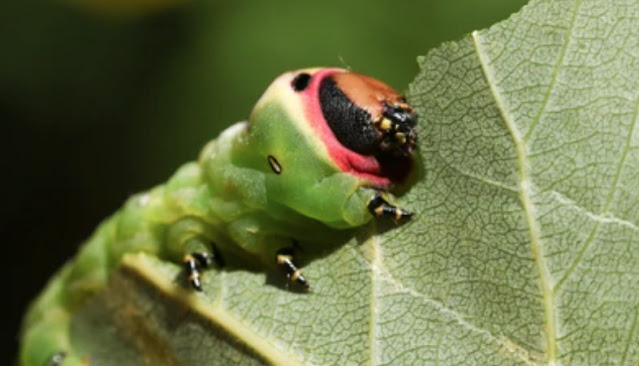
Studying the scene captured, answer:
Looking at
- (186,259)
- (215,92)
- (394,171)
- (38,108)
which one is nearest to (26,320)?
(186,259)

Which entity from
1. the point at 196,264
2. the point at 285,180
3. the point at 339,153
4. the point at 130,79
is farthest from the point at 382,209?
the point at 130,79

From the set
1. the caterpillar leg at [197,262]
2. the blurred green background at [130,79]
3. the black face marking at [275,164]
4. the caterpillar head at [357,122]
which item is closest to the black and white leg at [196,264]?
the caterpillar leg at [197,262]

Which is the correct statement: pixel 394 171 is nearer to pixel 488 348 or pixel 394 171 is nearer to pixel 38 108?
pixel 488 348

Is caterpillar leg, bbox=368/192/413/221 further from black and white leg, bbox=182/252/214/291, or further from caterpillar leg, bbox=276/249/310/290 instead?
black and white leg, bbox=182/252/214/291

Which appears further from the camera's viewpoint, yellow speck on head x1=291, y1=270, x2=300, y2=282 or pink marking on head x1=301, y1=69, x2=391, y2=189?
yellow speck on head x1=291, y1=270, x2=300, y2=282

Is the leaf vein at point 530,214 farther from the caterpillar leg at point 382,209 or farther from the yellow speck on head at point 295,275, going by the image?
the yellow speck on head at point 295,275

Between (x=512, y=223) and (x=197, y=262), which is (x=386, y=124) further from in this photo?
(x=197, y=262)

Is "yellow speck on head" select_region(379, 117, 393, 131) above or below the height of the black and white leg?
above

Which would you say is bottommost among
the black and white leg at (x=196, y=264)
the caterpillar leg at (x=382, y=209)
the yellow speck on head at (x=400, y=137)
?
the black and white leg at (x=196, y=264)

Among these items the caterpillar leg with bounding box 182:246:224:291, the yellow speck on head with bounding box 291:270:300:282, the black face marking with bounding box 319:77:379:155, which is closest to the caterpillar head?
the black face marking with bounding box 319:77:379:155
